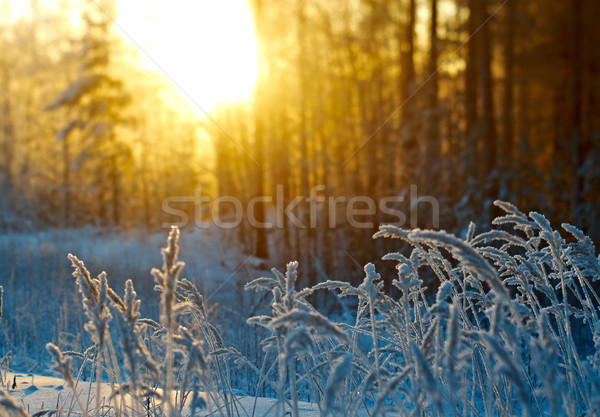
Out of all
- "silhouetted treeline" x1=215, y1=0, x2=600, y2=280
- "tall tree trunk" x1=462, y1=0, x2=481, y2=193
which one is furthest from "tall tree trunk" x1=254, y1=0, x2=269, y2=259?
"tall tree trunk" x1=462, y1=0, x2=481, y2=193

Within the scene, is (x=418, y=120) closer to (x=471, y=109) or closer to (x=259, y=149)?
(x=471, y=109)

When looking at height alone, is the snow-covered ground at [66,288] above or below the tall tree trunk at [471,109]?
below

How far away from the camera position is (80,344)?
4750 mm

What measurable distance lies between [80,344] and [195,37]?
1216cm

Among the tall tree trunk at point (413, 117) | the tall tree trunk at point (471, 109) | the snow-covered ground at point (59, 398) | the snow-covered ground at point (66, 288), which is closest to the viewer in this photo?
the snow-covered ground at point (59, 398)

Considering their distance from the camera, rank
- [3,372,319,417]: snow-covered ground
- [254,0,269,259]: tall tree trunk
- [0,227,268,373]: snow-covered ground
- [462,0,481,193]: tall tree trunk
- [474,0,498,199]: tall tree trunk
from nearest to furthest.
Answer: [3,372,319,417]: snow-covered ground
[0,227,268,373]: snow-covered ground
[462,0,481,193]: tall tree trunk
[474,0,498,199]: tall tree trunk
[254,0,269,259]: tall tree trunk

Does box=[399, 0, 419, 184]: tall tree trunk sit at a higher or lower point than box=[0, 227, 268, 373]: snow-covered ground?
higher

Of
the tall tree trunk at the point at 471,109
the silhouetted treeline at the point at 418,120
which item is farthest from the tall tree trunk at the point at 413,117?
the tall tree trunk at the point at 471,109

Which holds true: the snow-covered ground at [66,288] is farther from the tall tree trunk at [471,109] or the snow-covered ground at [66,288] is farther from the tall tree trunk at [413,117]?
the tall tree trunk at [413,117]

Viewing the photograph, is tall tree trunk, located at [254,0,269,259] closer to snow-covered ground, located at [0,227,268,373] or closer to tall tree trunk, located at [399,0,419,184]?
snow-covered ground, located at [0,227,268,373]

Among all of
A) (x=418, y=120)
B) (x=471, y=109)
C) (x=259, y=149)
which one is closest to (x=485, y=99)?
(x=471, y=109)

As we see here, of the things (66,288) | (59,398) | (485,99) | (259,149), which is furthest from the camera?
(259,149)

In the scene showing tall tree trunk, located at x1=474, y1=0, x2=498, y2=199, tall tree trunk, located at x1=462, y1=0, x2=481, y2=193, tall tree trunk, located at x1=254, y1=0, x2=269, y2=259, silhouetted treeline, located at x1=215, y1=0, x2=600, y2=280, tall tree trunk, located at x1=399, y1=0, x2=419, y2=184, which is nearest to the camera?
→ silhouetted treeline, located at x1=215, y1=0, x2=600, y2=280

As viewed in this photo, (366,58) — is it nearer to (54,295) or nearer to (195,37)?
(195,37)
